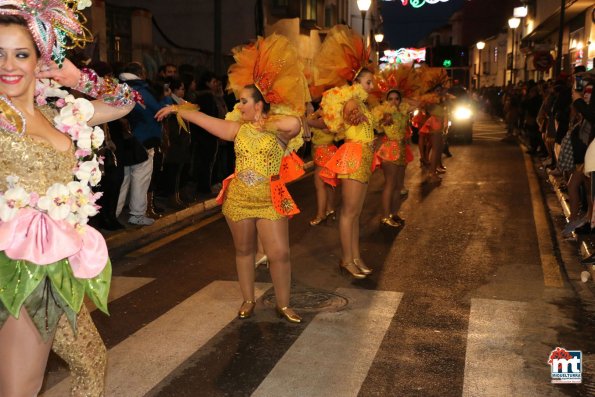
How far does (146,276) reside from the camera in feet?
25.6

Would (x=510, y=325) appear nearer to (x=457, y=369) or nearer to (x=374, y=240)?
(x=457, y=369)

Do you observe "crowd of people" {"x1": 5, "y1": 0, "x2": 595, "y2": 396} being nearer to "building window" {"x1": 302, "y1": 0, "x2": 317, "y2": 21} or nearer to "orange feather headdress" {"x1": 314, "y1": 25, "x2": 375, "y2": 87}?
"orange feather headdress" {"x1": 314, "y1": 25, "x2": 375, "y2": 87}

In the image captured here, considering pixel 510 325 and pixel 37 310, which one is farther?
pixel 510 325

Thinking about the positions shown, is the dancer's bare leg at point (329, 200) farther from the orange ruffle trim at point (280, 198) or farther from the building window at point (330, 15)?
the building window at point (330, 15)

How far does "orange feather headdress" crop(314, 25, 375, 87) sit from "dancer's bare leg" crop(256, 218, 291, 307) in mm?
2189

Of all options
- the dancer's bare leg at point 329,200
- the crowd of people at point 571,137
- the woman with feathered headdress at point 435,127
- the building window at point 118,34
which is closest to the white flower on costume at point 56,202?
the crowd of people at point 571,137

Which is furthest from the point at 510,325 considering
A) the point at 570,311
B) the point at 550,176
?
the point at 550,176

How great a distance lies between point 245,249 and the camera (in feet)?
20.5

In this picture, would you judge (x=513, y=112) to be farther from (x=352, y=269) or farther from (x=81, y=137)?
(x=81, y=137)

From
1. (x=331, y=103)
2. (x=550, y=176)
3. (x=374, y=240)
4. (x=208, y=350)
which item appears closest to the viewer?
(x=208, y=350)

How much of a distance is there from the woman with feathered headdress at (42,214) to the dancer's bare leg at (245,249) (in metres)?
2.57

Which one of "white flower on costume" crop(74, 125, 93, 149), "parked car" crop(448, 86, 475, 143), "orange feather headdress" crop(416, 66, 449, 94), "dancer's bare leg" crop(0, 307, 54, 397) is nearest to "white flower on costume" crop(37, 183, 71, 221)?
"white flower on costume" crop(74, 125, 93, 149)

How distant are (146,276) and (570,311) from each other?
165 inches

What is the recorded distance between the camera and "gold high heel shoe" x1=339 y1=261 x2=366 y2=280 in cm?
772
